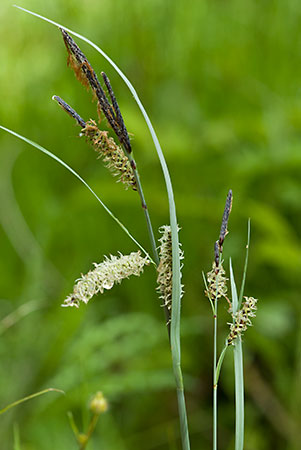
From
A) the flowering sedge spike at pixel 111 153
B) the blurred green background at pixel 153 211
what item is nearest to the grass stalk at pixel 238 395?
the flowering sedge spike at pixel 111 153

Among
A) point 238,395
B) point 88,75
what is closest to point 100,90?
point 88,75

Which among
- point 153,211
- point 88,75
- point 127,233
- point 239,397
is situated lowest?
point 239,397

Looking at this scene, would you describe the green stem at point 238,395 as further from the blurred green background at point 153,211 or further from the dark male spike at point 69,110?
the blurred green background at point 153,211

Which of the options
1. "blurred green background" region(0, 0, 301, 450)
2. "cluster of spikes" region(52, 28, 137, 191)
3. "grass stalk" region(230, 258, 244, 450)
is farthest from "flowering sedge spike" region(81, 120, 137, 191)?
"blurred green background" region(0, 0, 301, 450)

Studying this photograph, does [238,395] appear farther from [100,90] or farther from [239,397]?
[100,90]

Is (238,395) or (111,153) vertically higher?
(111,153)

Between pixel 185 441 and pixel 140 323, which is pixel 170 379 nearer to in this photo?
pixel 140 323

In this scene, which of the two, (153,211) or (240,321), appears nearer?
(240,321)
